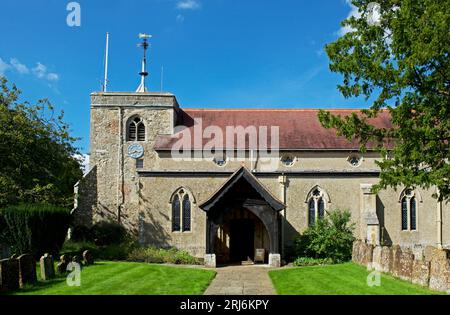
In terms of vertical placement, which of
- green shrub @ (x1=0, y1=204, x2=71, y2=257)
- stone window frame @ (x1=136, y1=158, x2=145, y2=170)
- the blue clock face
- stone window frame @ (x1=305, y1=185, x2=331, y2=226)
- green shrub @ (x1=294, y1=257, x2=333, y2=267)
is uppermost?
the blue clock face

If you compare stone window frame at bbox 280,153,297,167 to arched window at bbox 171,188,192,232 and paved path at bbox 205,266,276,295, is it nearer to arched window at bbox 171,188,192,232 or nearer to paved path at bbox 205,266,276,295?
arched window at bbox 171,188,192,232

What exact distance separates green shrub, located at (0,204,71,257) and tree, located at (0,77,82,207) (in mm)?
4511

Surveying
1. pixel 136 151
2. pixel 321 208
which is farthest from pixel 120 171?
pixel 321 208

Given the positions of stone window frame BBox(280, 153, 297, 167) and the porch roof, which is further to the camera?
stone window frame BBox(280, 153, 297, 167)

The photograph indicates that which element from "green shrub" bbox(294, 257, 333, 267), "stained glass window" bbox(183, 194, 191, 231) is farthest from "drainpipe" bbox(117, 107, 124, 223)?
"green shrub" bbox(294, 257, 333, 267)

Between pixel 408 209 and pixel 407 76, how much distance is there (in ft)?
40.9

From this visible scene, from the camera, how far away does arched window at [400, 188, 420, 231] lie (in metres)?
24.9

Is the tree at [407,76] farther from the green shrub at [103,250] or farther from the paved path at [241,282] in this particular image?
the green shrub at [103,250]

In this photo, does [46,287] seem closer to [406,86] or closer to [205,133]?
[406,86]

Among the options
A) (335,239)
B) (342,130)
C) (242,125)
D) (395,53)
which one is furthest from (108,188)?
(395,53)

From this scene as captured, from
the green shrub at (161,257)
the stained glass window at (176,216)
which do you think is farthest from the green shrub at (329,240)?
the stained glass window at (176,216)

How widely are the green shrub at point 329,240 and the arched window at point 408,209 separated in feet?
12.2

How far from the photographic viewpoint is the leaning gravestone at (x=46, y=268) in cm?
1466

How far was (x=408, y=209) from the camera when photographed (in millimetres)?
24953
